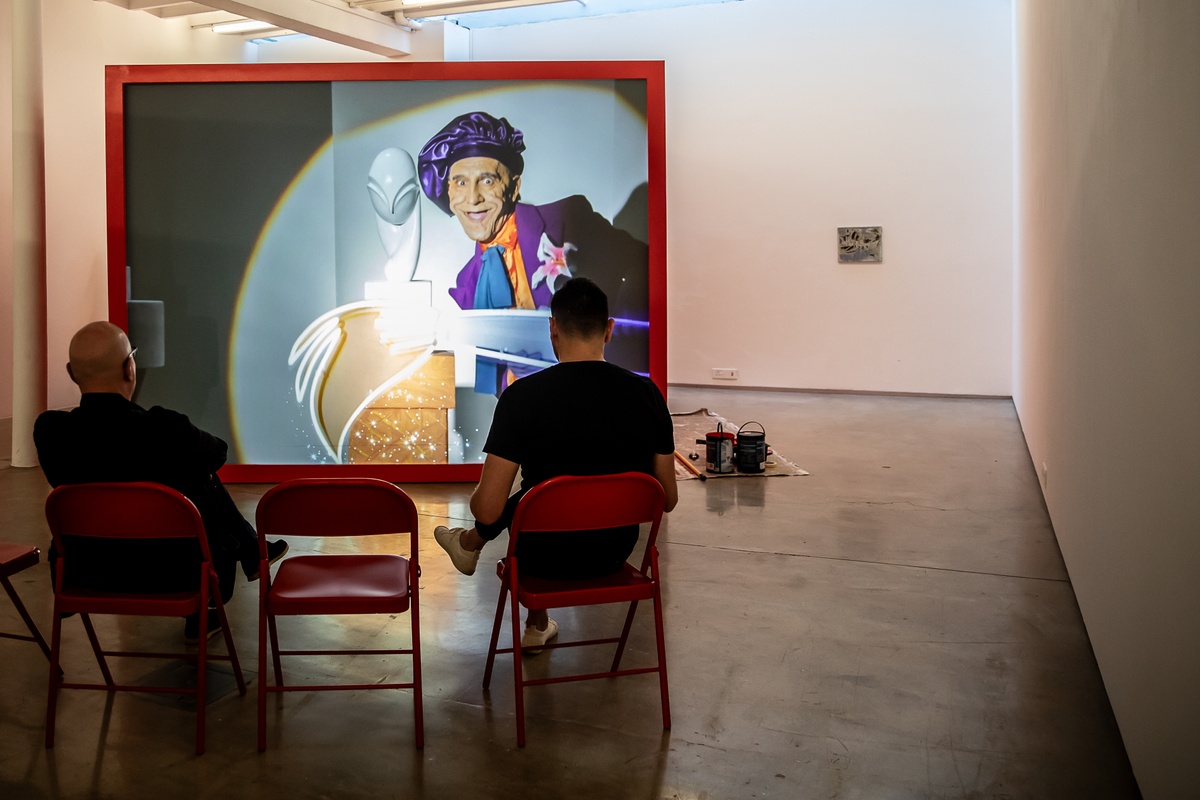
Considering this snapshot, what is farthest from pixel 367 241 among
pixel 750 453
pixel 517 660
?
pixel 517 660

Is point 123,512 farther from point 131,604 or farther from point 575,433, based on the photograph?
point 575,433

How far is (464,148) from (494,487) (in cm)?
347

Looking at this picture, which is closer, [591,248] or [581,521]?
[581,521]

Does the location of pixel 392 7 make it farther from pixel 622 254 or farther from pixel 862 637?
pixel 862 637

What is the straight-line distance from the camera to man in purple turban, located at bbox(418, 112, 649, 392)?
5.79 m

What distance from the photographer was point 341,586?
2.71 metres

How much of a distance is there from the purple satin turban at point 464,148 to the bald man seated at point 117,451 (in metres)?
3.07

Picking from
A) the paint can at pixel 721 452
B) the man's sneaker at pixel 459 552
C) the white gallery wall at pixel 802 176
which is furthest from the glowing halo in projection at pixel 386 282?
the white gallery wall at pixel 802 176

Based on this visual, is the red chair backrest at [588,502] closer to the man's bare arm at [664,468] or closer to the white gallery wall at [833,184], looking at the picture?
the man's bare arm at [664,468]

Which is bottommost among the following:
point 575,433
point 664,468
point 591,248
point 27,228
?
point 664,468

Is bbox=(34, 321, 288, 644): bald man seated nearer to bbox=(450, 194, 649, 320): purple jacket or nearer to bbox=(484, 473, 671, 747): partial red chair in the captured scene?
bbox=(484, 473, 671, 747): partial red chair

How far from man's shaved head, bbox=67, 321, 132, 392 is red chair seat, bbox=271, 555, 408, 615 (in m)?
0.73

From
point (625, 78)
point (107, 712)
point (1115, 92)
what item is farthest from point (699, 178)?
point (107, 712)

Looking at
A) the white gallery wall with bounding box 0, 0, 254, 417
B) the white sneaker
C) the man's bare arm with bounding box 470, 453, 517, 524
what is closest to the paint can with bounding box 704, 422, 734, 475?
the white sneaker
